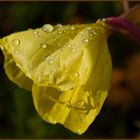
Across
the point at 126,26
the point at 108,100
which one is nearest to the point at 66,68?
the point at 126,26

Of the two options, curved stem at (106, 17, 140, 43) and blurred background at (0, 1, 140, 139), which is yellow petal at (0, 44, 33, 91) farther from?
blurred background at (0, 1, 140, 139)

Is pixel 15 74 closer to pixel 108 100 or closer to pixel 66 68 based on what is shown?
pixel 66 68

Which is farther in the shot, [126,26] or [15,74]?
[15,74]

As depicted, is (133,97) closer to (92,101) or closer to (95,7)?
(95,7)

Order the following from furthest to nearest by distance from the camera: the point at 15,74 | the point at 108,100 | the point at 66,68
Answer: the point at 108,100 → the point at 15,74 → the point at 66,68

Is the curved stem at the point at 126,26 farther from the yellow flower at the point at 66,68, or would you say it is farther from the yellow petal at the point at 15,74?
the yellow petal at the point at 15,74

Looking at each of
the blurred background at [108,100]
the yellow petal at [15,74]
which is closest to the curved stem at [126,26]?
the yellow petal at [15,74]

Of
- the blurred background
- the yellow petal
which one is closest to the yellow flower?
the yellow petal
